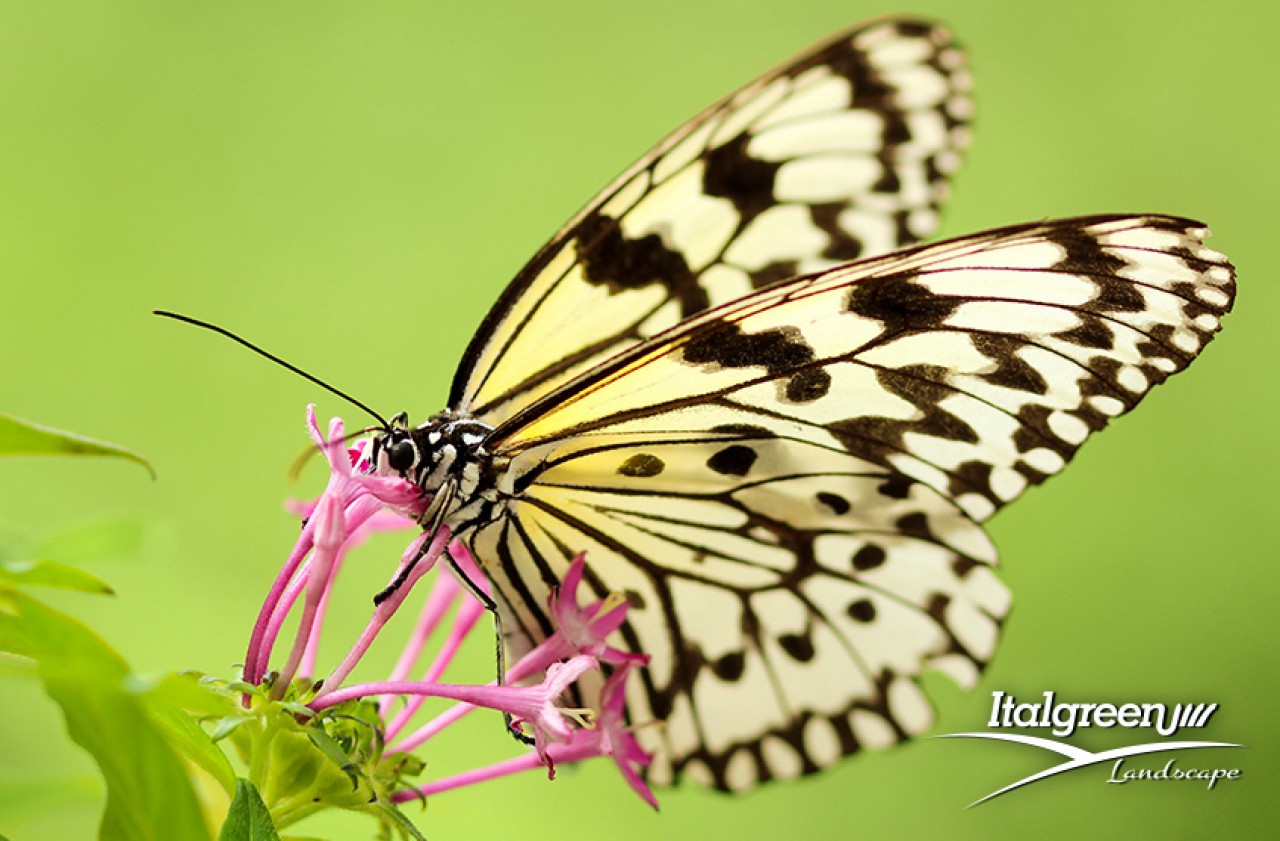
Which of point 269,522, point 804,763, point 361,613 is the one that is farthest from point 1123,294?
point 269,522

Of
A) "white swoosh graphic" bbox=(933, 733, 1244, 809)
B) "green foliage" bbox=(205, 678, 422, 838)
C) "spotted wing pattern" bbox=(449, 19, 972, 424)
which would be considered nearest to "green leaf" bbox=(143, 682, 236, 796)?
"green foliage" bbox=(205, 678, 422, 838)

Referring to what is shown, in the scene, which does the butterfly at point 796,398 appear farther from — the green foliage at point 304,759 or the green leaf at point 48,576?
the green leaf at point 48,576

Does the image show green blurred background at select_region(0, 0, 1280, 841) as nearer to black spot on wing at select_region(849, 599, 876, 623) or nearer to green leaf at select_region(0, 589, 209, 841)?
black spot on wing at select_region(849, 599, 876, 623)

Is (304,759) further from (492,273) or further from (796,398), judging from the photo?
(492,273)

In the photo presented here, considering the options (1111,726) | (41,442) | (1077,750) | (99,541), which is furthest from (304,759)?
(1111,726)

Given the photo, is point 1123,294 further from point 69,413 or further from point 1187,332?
point 69,413

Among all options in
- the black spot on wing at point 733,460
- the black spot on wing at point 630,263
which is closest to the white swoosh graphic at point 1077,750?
the black spot on wing at point 733,460
